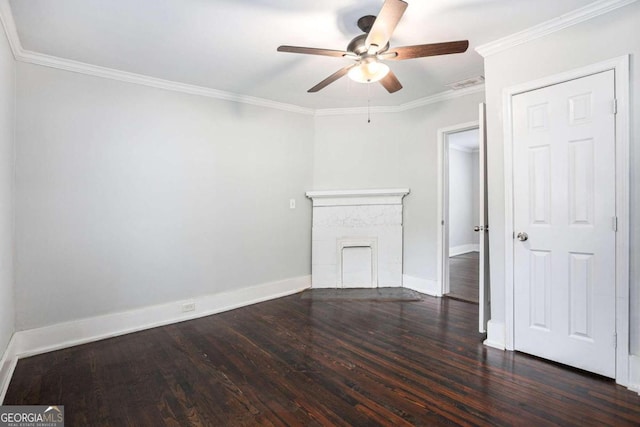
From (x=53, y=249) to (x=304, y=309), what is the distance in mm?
2397

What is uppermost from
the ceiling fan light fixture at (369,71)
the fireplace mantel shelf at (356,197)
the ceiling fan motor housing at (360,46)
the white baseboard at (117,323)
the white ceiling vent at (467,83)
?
the white ceiling vent at (467,83)

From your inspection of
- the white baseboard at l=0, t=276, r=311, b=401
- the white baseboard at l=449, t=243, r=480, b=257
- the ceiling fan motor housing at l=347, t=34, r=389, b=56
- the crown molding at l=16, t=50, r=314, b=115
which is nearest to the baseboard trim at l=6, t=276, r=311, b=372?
the white baseboard at l=0, t=276, r=311, b=401

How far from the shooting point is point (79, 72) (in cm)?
278

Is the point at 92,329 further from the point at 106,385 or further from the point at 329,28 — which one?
the point at 329,28

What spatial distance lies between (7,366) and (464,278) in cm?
530

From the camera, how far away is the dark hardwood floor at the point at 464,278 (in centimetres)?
404

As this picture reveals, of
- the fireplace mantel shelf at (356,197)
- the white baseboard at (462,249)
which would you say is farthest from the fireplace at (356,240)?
the white baseboard at (462,249)

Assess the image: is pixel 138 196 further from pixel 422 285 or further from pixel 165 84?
pixel 422 285

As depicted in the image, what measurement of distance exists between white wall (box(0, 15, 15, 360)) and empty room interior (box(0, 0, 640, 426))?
32mm

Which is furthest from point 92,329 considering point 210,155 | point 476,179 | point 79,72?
point 476,179

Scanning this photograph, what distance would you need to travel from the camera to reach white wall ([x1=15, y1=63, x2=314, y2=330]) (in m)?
2.61

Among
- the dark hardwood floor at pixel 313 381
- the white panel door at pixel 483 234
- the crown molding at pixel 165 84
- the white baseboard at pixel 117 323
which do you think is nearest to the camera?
the dark hardwood floor at pixel 313 381

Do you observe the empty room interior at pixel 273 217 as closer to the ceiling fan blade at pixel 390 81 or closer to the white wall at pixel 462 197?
the ceiling fan blade at pixel 390 81

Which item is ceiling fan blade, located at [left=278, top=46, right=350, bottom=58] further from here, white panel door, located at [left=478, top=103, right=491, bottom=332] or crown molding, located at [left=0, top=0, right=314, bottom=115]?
crown molding, located at [left=0, top=0, right=314, bottom=115]
